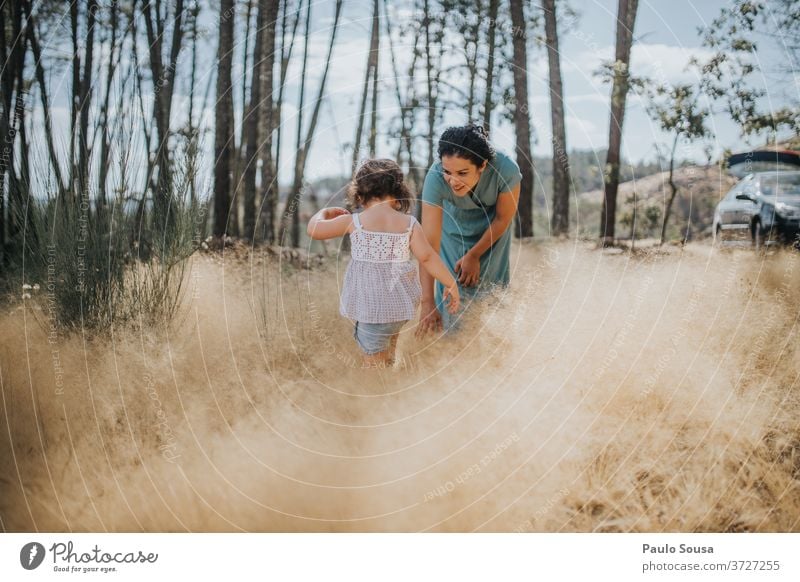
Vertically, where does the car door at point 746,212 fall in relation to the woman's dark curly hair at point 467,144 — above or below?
below

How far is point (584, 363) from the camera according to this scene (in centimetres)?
315

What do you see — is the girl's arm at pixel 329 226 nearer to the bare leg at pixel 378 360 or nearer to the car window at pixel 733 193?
the bare leg at pixel 378 360

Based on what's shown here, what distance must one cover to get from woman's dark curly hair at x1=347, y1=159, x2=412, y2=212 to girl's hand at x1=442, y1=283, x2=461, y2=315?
41 cm

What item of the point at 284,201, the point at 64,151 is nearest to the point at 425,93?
the point at 284,201

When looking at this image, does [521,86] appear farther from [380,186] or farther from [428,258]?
[428,258]

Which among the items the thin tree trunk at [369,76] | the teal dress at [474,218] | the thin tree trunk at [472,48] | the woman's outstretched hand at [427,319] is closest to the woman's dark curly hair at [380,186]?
the teal dress at [474,218]

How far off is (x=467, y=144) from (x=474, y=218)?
38cm

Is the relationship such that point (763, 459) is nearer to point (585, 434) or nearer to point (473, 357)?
point (585, 434)

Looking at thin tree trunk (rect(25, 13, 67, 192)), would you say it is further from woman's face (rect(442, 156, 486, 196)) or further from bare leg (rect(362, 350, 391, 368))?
woman's face (rect(442, 156, 486, 196))

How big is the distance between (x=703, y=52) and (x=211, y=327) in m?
2.76

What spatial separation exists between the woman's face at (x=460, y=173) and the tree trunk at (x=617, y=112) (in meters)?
0.90

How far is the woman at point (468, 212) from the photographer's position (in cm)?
297
